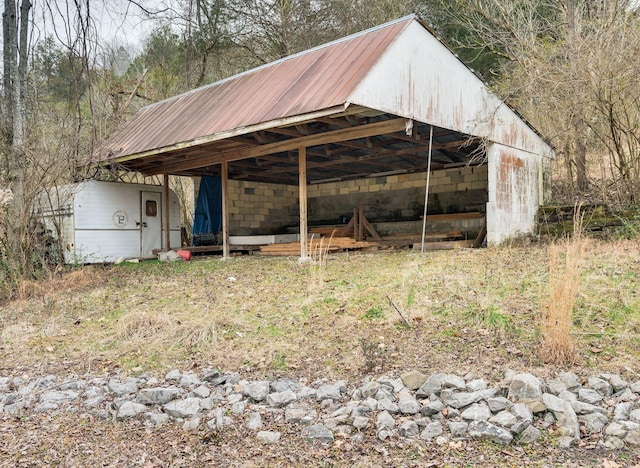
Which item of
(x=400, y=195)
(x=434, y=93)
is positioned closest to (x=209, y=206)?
(x=400, y=195)

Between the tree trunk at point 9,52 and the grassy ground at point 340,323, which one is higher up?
the tree trunk at point 9,52

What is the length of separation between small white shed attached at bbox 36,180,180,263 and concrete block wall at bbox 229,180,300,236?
2178 millimetres

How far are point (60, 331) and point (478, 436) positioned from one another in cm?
489

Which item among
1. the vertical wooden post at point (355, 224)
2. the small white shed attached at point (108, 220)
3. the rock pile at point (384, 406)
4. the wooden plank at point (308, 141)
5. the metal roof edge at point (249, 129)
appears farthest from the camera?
the vertical wooden post at point (355, 224)

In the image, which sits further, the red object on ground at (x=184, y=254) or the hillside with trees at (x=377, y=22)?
the red object on ground at (x=184, y=254)

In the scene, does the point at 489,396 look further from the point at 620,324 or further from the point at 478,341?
the point at 620,324

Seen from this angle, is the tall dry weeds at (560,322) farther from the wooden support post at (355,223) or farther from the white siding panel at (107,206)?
the white siding panel at (107,206)

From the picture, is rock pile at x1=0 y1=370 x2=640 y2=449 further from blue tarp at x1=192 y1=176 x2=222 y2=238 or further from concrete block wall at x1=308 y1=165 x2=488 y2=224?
blue tarp at x1=192 y1=176 x2=222 y2=238

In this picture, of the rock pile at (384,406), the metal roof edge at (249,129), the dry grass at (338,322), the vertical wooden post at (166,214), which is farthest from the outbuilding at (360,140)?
the rock pile at (384,406)

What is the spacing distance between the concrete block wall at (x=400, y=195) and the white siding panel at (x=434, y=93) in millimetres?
2226

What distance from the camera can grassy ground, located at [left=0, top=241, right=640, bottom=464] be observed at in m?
4.10

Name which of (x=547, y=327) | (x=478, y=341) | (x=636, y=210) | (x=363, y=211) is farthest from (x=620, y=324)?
(x=363, y=211)

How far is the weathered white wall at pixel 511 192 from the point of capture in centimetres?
1048

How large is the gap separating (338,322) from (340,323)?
0.14 ft
